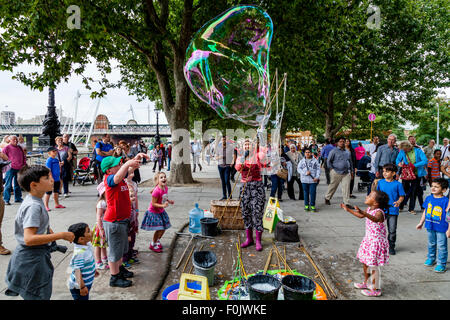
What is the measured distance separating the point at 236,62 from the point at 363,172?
315 inches

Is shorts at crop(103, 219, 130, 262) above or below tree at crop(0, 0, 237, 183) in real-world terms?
below

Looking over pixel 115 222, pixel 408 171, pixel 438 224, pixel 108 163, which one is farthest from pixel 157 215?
pixel 408 171

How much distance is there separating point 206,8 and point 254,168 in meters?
7.88

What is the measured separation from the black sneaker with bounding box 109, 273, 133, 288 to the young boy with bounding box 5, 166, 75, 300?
1.14m

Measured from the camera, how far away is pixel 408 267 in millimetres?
4289

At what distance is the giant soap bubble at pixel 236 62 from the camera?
18.0ft

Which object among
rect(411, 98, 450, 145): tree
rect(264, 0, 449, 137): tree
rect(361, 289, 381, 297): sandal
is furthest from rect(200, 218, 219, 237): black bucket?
rect(411, 98, 450, 145): tree

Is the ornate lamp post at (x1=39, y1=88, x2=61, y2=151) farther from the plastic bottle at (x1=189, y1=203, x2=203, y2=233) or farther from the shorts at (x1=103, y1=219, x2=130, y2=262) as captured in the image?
the shorts at (x1=103, y1=219, x2=130, y2=262)

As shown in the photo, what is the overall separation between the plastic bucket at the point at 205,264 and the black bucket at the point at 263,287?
60 centimetres

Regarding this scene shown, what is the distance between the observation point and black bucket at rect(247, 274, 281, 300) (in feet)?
9.61

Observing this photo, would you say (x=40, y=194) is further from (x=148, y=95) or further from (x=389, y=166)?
(x=148, y=95)

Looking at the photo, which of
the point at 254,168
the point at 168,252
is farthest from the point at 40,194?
the point at 254,168

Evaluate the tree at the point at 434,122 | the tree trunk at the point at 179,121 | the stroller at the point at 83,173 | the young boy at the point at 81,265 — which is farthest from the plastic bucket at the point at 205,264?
the tree at the point at 434,122

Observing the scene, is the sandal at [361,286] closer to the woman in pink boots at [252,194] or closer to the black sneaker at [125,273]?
the woman in pink boots at [252,194]
